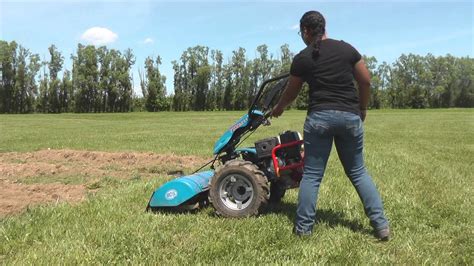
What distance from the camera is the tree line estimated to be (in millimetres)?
90750

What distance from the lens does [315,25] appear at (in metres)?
5.07

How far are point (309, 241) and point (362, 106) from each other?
155cm

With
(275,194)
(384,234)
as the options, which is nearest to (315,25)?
(384,234)

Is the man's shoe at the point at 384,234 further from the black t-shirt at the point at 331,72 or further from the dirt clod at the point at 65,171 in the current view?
the dirt clod at the point at 65,171

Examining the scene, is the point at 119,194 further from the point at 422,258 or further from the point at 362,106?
the point at 422,258

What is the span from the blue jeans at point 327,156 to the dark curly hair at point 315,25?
684 mm

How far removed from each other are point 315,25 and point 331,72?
0.51 metres

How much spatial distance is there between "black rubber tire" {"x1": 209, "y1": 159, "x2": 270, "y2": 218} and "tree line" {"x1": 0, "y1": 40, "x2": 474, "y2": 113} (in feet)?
259

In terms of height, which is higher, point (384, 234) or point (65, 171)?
point (384, 234)

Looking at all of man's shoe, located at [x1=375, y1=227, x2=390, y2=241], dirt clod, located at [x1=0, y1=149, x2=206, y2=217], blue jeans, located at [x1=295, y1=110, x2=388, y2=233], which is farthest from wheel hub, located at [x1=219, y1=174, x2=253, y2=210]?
dirt clod, located at [x1=0, y1=149, x2=206, y2=217]

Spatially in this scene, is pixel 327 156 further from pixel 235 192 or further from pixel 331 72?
pixel 235 192

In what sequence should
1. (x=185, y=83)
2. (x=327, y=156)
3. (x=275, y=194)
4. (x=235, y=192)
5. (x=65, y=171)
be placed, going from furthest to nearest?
(x=185, y=83) → (x=65, y=171) → (x=275, y=194) → (x=235, y=192) → (x=327, y=156)

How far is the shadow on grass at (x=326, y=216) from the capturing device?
18.4 ft

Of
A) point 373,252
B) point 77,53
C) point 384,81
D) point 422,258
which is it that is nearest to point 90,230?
point 373,252
